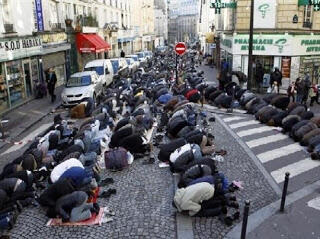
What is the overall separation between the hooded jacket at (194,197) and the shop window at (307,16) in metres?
17.3

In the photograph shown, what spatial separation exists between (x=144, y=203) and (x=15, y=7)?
50.3 feet

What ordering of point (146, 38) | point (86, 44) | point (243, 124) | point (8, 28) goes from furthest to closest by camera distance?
1. point (146, 38)
2. point (86, 44)
3. point (8, 28)
4. point (243, 124)

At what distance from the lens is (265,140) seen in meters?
12.4

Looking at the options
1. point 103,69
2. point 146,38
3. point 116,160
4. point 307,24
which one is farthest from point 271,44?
point 146,38

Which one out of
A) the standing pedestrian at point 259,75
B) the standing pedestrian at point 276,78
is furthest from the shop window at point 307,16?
the standing pedestrian at point 276,78

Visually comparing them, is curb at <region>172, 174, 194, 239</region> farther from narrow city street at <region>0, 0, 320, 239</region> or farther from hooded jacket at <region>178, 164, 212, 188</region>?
hooded jacket at <region>178, 164, 212, 188</region>

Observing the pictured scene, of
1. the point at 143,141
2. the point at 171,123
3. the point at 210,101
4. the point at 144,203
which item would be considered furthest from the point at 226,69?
the point at 144,203

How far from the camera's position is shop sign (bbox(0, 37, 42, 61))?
1753 centimetres

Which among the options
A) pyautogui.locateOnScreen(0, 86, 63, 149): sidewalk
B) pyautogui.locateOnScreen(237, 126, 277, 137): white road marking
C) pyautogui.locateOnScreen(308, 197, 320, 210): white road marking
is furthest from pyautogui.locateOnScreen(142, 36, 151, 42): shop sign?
pyautogui.locateOnScreen(308, 197, 320, 210): white road marking

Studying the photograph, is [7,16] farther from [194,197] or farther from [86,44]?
[194,197]

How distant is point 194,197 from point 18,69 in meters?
15.5

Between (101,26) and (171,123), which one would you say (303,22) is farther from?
(101,26)

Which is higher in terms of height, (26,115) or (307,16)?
(307,16)

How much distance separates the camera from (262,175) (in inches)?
373
